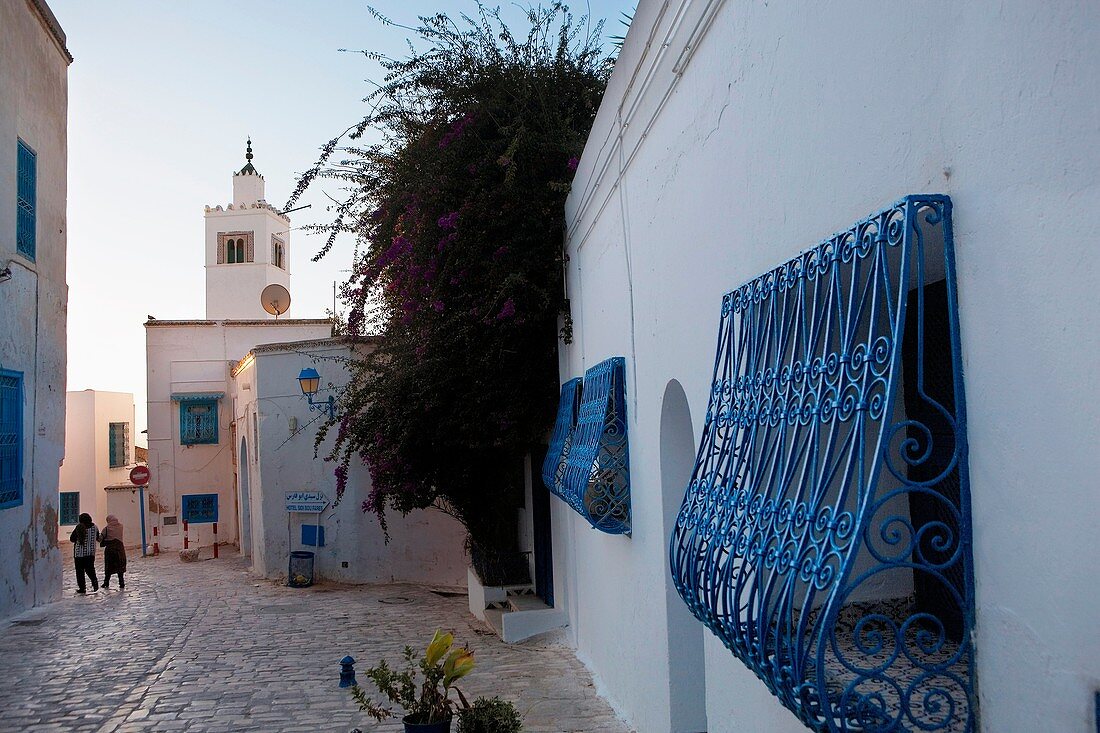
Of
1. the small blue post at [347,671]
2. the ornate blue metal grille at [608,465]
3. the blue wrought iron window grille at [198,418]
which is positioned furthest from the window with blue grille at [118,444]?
the ornate blue metal grille at [608,465]

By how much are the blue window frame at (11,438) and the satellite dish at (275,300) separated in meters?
16.3

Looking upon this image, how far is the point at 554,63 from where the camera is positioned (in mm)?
9953

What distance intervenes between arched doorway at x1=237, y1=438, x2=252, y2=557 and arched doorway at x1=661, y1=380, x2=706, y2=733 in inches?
686

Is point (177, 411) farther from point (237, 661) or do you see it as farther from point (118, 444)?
point (237, 661)

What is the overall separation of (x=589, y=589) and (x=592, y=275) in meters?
2.80

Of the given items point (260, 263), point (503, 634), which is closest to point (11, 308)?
point (503, 634)

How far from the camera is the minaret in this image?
3956 centimetres

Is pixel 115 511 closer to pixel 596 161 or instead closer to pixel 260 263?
pixel 260 263

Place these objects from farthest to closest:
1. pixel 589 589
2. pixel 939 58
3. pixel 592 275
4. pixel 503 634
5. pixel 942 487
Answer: pixel 503 634, pixel 589 589, pixel 592 275, pixel 942 487, pixel 939 58

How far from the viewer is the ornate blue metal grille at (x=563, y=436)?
8.40 meters

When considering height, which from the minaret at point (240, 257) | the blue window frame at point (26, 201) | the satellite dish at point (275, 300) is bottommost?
the blue window frame at point (26, 201)

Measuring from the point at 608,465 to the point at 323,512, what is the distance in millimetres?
12228

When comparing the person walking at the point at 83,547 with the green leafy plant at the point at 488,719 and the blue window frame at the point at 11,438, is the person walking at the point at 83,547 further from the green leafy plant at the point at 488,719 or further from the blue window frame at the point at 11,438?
the green leafy plant at the point at 488,719

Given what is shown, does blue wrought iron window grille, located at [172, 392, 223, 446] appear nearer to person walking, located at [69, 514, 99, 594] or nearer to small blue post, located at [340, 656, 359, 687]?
person walking, located at [69, 514, 99, 594]
